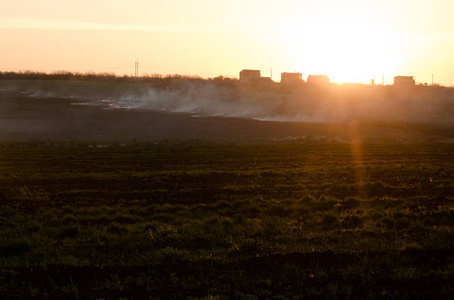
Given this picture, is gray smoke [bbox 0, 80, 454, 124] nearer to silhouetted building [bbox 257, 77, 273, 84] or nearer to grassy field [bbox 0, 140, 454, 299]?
silhouetted building [bbox 257, 77, 273, 84]

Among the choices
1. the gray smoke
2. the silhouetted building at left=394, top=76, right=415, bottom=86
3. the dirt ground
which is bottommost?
the dirt ground

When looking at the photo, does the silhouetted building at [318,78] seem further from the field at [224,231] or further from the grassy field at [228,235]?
the grassy field at [228,235]

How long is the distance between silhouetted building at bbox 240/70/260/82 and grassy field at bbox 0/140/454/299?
75.6m

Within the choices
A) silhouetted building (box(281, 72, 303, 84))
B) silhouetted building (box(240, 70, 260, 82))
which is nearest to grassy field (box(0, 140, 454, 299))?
silhouetted building (box(240, 70, 260, 82))

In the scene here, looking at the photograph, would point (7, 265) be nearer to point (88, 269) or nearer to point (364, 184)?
point (88, 269)

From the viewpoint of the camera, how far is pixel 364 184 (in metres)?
16.9

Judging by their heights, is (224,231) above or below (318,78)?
below

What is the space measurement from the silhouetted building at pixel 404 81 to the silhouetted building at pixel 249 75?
24764mm

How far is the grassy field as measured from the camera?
7680 mm

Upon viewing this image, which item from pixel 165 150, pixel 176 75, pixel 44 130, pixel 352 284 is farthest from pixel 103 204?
pixel 176 75

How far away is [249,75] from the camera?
96.9 metres

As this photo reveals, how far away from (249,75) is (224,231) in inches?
3453

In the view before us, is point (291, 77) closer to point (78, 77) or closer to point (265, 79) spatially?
point (265, 79)

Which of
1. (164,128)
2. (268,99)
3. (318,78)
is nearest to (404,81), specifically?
(318,78)
